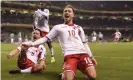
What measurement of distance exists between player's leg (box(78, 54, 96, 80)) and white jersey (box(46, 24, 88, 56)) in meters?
0.21

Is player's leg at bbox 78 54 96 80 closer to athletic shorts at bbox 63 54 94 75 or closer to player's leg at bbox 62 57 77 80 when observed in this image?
athletic shorts at bbox 63 54 94 75

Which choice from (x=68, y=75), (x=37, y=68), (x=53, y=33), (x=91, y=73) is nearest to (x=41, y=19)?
(x=37, y=68)

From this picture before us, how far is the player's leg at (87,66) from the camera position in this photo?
913cm

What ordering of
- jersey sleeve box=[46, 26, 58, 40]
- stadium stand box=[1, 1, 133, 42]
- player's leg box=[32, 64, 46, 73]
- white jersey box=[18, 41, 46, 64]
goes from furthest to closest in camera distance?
stadium stand box=[1, 1, 133, 42] → white jersey box=[18, 41, 46, 64] → player's leg box=[32, 64, 46, 73] → jersey sleeve box=[46, 26, 58, 40]

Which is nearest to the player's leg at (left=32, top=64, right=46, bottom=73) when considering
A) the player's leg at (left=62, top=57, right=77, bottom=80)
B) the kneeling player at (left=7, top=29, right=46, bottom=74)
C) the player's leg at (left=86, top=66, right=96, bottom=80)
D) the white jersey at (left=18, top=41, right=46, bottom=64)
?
the kneeling player at (left=7, top=29, right=46, bottom=74)

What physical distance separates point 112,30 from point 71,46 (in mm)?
63326

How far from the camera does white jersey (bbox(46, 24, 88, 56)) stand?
30.7 ft

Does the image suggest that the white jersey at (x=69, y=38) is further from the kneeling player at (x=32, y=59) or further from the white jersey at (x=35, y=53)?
the white jersey at (x=35, y=53)

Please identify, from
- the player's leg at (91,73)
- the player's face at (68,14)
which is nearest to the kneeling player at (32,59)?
the player's face at (68,14)

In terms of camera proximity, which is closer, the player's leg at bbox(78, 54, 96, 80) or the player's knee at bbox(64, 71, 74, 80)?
the player's knee at bbox(64, 71, 74, 80)

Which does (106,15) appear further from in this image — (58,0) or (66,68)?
(66,68)

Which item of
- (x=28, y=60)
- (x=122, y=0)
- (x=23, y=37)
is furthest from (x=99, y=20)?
(x=28, y=60)

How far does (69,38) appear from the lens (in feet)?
31.0

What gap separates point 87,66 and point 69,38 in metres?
0.84
